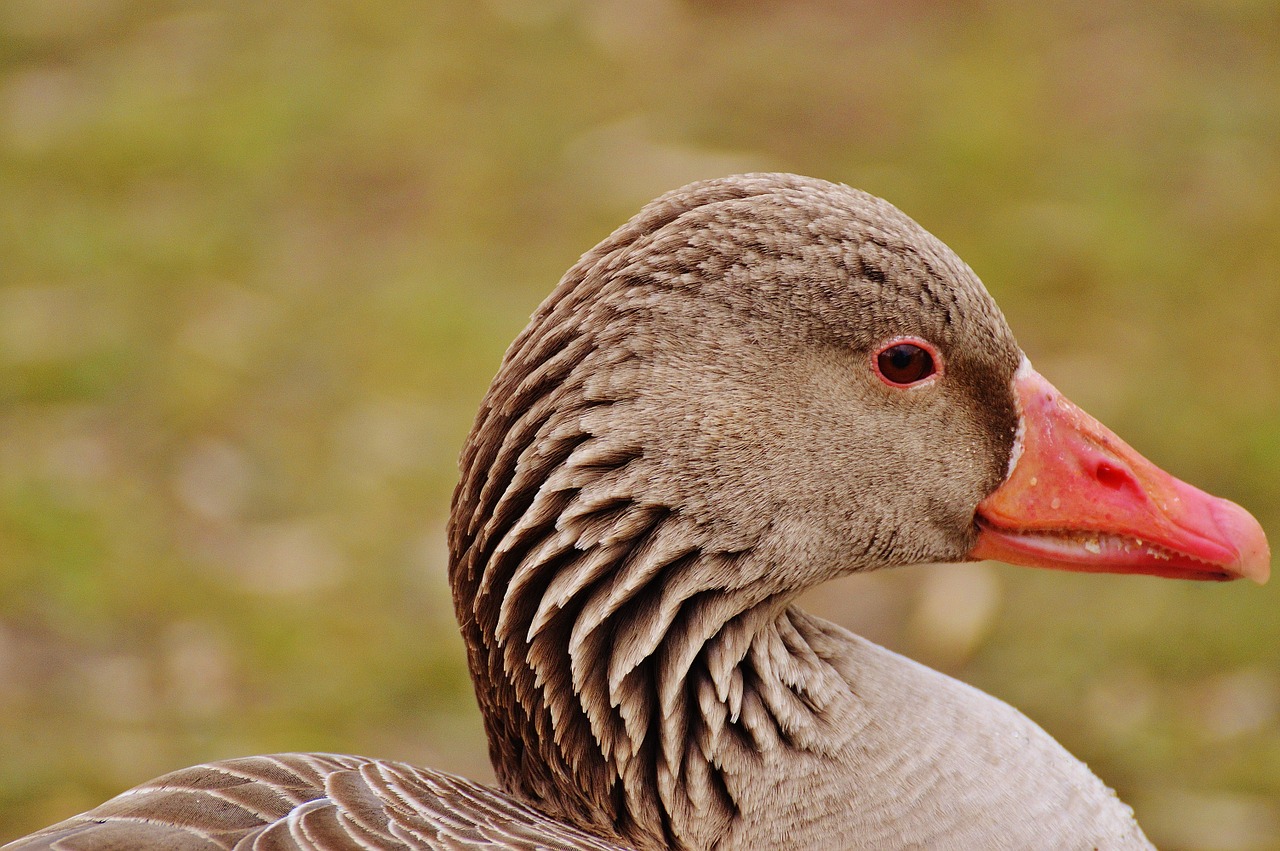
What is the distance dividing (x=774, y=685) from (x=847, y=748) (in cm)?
19

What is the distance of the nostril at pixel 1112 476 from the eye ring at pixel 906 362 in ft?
1.35

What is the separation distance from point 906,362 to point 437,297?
4613 mm

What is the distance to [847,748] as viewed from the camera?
272cm

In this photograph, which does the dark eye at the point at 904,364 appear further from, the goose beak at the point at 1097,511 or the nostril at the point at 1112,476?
the nostril at the point at 1112,476

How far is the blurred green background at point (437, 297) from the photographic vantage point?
519cm

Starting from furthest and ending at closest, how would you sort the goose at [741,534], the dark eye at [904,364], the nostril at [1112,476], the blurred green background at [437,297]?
the blurred green background at [437,297], the nostril at [1112,476], the dark eye at [904,364], the goose at [741,534]

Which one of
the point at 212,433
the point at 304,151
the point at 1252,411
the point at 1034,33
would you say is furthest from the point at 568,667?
the point at 1034,33

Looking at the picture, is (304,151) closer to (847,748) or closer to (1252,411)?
(1252,411)

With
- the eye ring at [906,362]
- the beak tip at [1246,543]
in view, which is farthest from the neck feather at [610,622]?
the beak tip at [1246,543]

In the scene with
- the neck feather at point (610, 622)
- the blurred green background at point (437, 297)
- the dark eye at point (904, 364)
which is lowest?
the neck feather at point (610, 622)

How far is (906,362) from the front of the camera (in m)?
2.75

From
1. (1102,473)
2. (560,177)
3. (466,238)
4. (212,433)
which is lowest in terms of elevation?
(1102,473)

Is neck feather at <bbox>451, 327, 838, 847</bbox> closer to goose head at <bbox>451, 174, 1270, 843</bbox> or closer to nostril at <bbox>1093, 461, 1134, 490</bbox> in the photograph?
goose head at <bbox>451, 174, 1270, 843</bbox>

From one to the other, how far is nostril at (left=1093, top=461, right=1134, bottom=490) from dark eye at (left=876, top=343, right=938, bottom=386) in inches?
16.7
